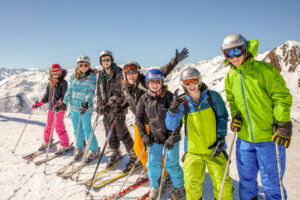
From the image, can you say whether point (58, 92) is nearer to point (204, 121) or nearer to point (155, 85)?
point (155, 85)

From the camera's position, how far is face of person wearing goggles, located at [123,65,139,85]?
414 centimetres

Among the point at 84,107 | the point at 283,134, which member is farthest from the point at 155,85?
the point at 84,107

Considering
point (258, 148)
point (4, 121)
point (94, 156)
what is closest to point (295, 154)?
point (258, 148)

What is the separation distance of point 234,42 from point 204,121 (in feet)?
4.39

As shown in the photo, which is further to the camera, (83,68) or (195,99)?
(83,68)

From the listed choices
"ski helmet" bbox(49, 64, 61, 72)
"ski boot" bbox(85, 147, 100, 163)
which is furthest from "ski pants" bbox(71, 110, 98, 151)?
"ski helmet" bbox(49, 64, 61, 72)

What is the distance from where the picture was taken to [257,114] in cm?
270

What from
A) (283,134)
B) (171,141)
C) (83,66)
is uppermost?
(83,66)

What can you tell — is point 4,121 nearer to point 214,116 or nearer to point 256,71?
point 214,116

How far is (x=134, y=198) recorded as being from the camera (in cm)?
387

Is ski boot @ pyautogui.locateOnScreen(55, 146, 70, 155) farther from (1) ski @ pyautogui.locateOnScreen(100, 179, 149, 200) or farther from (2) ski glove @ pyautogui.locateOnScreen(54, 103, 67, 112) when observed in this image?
(1) ski @ pyautogui.locateOnScreen(100, 179, 149, 200)

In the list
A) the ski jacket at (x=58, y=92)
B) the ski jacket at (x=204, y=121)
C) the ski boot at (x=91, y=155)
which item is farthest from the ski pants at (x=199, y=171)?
the ski jacket at (x=58, y=92)

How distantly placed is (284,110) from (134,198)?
3.39m

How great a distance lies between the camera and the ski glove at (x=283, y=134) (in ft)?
7.80
